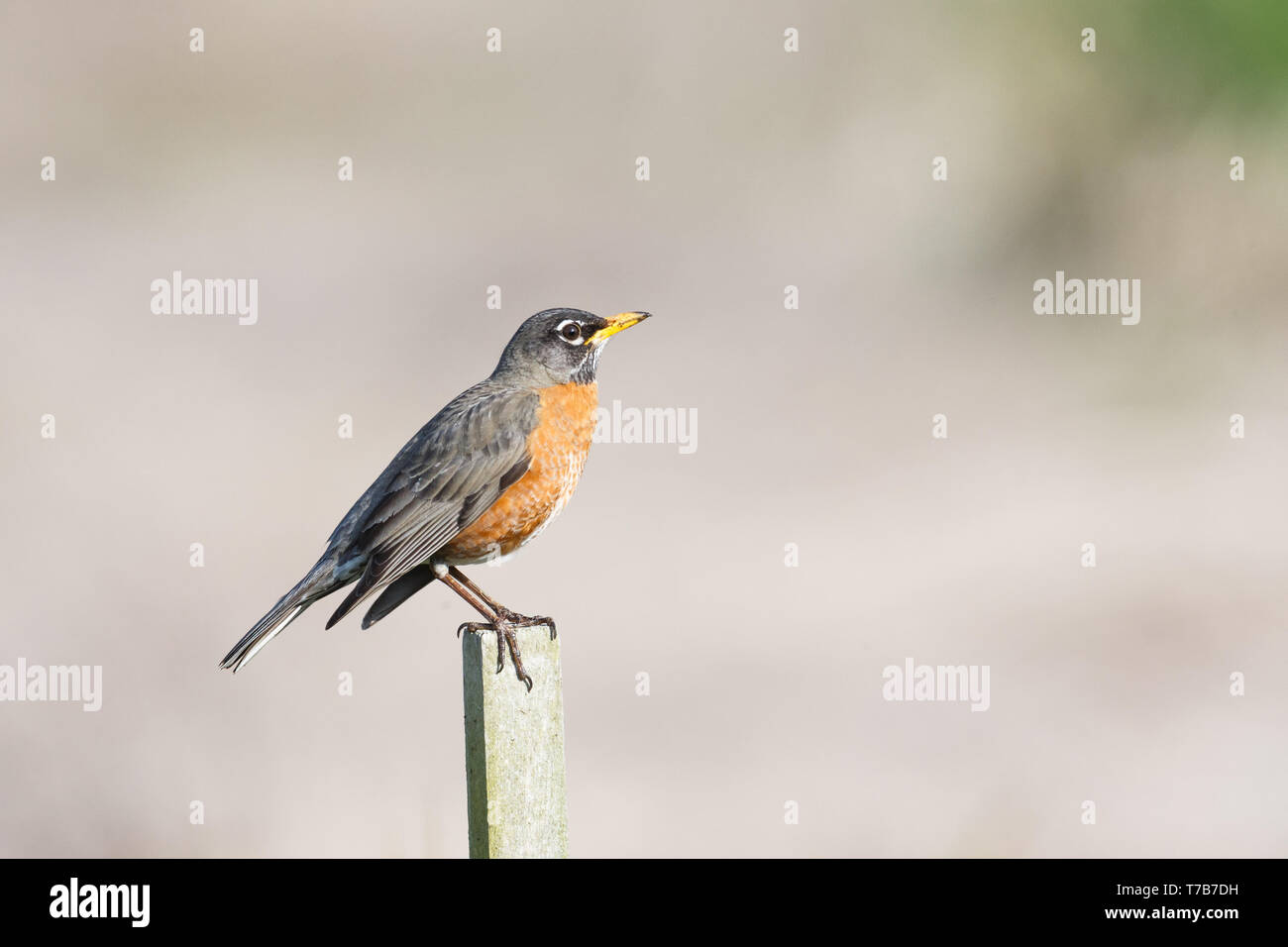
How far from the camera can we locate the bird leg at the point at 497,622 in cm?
590

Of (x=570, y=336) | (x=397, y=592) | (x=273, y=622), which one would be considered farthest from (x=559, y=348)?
(x=273, y=622)

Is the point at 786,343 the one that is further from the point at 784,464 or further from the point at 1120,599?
the point at 1120,599

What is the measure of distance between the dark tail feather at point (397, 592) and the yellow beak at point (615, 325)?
1.45 meters

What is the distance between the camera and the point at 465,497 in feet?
23.9

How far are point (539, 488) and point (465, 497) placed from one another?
0.37 m

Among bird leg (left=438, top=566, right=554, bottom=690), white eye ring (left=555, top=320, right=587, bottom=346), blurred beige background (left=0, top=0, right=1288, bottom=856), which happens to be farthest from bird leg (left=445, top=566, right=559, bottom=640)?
blurred beige background (left=0, top=0, right=1288, bottom=856)

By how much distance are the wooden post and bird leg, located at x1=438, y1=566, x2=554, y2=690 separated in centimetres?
3

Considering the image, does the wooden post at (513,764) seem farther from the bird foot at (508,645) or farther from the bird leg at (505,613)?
the bird leg at (505,613)

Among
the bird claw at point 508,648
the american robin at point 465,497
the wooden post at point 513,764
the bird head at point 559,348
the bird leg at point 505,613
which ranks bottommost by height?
the wooden post at point 513,764

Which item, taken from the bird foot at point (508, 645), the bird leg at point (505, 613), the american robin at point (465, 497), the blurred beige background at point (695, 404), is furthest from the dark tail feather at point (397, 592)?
the blurred beige background at point (695, 404)

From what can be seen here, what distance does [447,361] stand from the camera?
22.2 metres

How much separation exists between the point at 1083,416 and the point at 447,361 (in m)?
9.14

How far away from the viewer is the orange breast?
7371 millimetres

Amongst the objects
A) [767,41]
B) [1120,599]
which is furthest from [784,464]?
[767,41]
